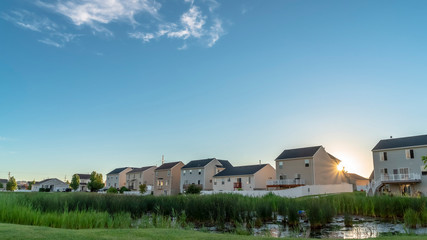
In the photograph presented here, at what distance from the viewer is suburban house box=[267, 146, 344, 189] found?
4394cm

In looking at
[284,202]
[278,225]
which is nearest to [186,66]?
[284,202]

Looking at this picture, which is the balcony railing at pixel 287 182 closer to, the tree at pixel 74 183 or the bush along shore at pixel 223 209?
the bush along shore at pixel 223 209

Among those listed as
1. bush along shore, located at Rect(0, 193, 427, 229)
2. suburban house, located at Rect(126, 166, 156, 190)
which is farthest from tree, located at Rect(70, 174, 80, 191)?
bush along shore, located at Rect(0, 193, 427, 229)

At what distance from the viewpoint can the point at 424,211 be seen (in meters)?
14.7

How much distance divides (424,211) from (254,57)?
14.3 meters

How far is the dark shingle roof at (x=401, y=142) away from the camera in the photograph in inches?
1461

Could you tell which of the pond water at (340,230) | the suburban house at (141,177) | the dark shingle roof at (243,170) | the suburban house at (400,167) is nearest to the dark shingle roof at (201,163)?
the dark shingle roof at (243,170)

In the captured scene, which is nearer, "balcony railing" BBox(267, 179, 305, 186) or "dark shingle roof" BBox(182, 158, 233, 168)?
"balcony railing" BBox(267, 179, 305, 186)

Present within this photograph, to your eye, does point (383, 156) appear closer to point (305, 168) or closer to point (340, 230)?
point (305, 168)

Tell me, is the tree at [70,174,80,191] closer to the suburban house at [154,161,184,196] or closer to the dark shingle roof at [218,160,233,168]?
the suburban house at [154,161,184,196]

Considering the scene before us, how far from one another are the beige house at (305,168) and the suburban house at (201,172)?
620 inches

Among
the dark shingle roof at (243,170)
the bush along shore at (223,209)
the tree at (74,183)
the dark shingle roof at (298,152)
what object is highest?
the dark shingle roof at (298,152)

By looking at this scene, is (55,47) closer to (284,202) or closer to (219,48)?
(219,48)

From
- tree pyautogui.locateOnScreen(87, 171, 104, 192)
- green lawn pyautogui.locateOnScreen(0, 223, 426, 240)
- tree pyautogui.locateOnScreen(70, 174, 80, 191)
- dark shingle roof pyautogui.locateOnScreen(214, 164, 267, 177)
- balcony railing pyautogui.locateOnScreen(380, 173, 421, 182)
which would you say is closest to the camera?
green lawn pyautogui.locateOnScreen(0, 223, 426, 240)
